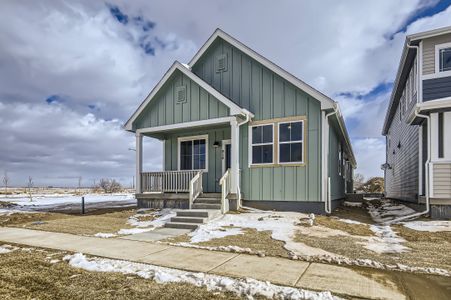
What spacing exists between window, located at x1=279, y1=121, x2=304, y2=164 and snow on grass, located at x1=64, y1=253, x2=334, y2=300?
693cm

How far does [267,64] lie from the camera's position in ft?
35.7

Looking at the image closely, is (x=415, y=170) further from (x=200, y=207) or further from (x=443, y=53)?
(x=200, y=207)

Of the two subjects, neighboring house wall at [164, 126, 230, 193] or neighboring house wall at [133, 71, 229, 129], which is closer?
neighboring house wall at [133, 71, 229, 129]

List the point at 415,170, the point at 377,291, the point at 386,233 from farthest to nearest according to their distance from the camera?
1. the point at 415,170
2. the point at 386,233
3. the point at 377,291

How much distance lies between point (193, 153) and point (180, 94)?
2.76m

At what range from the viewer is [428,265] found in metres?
4.59

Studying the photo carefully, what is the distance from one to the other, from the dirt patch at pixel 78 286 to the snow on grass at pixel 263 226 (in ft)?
8.37

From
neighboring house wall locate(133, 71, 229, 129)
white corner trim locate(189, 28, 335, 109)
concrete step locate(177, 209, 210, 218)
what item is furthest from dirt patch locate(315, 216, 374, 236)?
neighboring house wall locate(133, 71, 229, 129)

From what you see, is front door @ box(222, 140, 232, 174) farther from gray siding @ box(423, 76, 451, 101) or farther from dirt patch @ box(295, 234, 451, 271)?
gray siding @ box(423, 76, 451, 101)

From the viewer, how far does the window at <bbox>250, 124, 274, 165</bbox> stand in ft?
35.1

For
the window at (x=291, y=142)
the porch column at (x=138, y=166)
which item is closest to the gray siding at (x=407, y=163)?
the window at (x=291, y=142)

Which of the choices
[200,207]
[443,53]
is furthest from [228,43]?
[443,53]

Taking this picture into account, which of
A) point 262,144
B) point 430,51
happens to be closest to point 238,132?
point 262,144

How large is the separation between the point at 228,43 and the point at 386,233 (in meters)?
9.14
